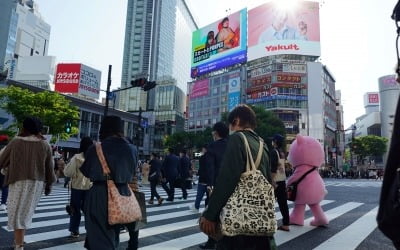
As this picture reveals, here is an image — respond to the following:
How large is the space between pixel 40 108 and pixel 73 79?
16.8 meters

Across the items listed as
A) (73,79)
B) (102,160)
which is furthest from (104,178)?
(73,79)

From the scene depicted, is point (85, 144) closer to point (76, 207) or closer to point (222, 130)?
point (76, 207)

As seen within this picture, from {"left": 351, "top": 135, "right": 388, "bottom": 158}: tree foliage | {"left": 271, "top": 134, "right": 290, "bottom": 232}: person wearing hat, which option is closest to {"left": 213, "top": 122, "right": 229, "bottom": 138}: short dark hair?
{"left": 271, "top": 134, "right": 290, "bottom": 232}: person wearing hat

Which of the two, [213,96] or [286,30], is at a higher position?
[286,30]

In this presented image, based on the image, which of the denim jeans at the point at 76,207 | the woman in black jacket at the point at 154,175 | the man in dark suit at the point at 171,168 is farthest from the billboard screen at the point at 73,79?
the denim jeans at the point at 76,207

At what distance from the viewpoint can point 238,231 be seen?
2.21 m

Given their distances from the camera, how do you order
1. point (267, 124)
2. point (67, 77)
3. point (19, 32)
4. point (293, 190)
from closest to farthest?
point (293, 190)
point (267, 124)
point (67, 77)
point (19, 32)

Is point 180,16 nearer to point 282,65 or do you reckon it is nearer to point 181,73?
point 181,73

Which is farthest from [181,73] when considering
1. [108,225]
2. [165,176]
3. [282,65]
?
[108,225]

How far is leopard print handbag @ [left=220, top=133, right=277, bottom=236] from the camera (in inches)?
87.3

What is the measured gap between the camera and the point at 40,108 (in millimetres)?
26375

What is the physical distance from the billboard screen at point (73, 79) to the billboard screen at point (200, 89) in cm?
2877

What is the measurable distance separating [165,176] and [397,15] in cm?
912

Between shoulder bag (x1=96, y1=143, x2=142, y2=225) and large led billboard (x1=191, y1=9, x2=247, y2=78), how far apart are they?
167ft
